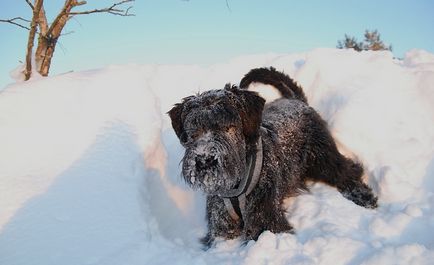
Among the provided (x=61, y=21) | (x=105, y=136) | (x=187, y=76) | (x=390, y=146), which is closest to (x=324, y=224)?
(x=390, y=146)

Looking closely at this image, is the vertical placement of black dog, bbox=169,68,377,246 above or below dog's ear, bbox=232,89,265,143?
below

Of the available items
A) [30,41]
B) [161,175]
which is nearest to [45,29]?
[30,41]

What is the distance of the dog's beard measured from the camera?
3326 mm

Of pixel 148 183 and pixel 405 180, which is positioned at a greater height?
pixel 405 180

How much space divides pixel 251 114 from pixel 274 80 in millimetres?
2503

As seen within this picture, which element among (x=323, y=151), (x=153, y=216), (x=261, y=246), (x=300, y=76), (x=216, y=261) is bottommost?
(x=153, y=216)

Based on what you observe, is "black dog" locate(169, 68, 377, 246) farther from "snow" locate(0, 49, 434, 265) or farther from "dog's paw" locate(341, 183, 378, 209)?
"snow" locate(0, 49, 434, 265)

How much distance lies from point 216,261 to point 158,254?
584mm

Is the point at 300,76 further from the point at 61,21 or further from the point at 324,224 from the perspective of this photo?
the point at 61,21

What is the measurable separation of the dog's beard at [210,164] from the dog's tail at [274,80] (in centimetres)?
268

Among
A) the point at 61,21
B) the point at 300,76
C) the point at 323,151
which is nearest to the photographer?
the point at 323,151

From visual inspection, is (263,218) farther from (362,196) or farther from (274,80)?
(274,80)

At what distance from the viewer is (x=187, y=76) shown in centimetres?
807

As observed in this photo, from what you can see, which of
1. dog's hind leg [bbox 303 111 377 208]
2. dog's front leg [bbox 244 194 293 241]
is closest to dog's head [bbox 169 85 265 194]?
dog's front leg [bbox 244 194 293 241]
